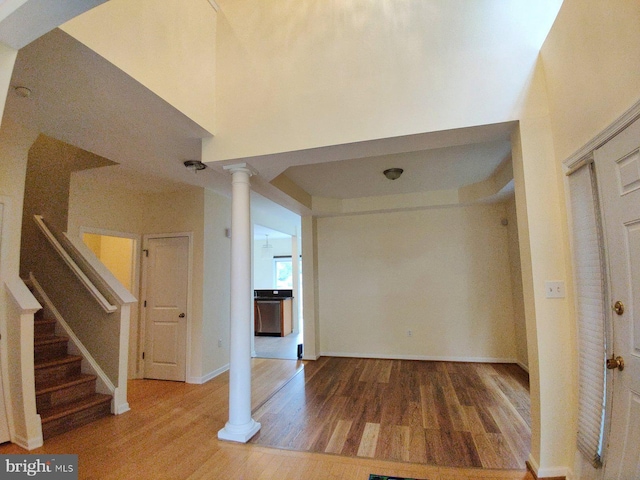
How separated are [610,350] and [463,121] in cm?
158

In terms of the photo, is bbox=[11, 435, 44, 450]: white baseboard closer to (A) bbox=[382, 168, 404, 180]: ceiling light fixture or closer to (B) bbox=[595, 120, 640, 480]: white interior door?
(B) bbox=[595, 120, 640, 480]: white interior door

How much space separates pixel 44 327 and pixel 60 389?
842 mm

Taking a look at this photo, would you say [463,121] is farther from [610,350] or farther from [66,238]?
[66,238]

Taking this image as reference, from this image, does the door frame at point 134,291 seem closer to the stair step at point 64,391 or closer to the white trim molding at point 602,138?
the stair step at point 64,391

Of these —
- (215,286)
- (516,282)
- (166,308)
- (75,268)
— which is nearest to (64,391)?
(75,268)

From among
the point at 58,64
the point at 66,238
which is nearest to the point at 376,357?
the point at 66,238

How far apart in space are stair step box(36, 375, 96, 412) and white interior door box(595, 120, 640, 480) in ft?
13.4

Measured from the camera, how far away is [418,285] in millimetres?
4906

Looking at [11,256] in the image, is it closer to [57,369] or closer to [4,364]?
[4,364]

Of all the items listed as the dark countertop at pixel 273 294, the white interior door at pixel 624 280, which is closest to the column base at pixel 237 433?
the white interior door at pixel 624 280

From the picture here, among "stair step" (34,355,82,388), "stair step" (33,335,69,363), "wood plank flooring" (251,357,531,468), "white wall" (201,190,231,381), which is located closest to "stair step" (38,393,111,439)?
"stair step" (34,355,82,388)

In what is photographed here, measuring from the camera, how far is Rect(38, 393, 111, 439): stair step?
8.64 ft

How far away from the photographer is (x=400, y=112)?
7.48 ft

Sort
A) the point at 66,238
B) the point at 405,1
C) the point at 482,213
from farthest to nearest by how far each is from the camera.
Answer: the point at 482,213, the point at 66,238, the point at 405,1
